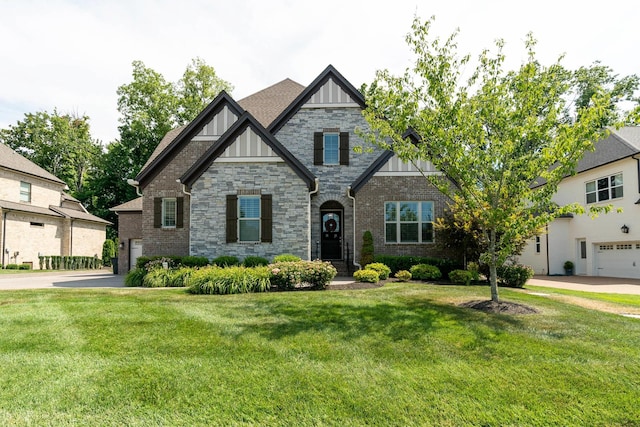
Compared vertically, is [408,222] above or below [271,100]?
below

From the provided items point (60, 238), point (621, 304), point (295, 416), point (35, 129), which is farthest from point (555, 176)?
point (35, 129)

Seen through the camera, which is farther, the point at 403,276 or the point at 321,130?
the point at 321,130

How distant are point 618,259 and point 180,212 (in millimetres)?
22848

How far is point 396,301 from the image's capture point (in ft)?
29.2

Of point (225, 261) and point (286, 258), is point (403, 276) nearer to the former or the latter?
point (286, 258)

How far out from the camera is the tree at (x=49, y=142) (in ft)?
129

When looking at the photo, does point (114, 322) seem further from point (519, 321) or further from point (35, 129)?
point (35, 129)

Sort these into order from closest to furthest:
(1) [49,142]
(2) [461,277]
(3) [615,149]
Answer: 1. (2) [461,277]
2. (3) [615,149]
3. (1) [49,142]

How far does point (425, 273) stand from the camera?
13.5m

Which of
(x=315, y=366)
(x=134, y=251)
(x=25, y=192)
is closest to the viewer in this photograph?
(x=315, y=366)

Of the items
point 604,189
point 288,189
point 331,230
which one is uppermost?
point 604,189

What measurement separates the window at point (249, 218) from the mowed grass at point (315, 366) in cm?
650

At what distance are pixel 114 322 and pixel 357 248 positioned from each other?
10.3 meters

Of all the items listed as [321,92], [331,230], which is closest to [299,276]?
[331,230]
